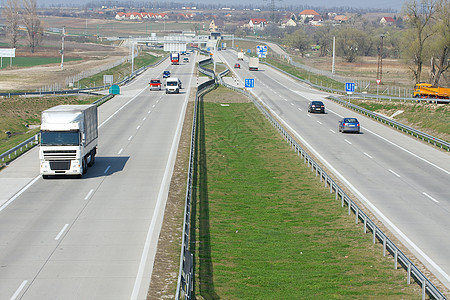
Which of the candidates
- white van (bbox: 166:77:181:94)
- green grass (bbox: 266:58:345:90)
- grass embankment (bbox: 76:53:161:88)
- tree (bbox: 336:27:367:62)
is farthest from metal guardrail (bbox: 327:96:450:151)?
tree (bbox: 336:27:367:62)

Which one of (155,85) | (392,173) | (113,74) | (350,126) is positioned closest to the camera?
(392,173)

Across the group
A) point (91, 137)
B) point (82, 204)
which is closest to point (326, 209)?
point (82, 204)

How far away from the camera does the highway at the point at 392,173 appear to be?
24.2 metres

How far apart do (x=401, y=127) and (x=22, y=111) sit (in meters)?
38.5

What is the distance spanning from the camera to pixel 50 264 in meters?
19.3

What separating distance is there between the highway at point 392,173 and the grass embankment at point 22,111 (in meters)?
23.3

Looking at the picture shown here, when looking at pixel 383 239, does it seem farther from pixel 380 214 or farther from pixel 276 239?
pixel 380 214

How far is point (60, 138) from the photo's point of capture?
1200 inches

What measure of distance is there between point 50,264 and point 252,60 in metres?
117

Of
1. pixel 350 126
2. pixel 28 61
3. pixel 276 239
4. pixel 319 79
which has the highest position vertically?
pixel 28 61

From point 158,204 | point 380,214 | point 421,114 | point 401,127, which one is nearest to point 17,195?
point 158,204

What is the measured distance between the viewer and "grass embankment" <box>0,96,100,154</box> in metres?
58.1

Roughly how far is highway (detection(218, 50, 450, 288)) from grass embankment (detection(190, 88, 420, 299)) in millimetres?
1576

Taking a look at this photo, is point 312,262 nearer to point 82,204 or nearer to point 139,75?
point 82,204
